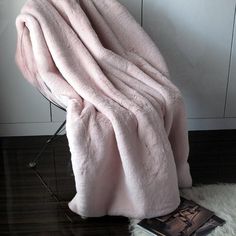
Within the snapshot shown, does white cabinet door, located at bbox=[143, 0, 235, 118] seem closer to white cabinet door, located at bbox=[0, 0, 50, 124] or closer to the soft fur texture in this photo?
the soft fur texture

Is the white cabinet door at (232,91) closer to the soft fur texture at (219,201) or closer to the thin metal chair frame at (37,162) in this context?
the soft fur texture at (219,201)

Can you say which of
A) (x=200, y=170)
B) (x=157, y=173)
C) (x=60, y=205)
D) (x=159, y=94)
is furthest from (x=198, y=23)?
(x=60, y=205)

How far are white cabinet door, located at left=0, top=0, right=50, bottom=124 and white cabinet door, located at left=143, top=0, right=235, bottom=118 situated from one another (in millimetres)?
778

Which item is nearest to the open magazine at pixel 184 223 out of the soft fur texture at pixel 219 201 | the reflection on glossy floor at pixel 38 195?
the soft fur texture at pixel 219 201

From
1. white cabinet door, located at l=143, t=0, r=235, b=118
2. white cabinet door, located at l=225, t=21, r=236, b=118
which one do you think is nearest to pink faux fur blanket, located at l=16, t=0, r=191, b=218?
white cabinet door, located at l=143, t=0, r=235, b=118

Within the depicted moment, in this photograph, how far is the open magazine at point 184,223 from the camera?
67.0 inches

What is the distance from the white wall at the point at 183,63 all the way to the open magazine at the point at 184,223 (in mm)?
882

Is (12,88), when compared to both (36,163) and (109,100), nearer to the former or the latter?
(36,163)

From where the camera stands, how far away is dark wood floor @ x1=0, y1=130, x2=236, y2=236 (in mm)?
1779

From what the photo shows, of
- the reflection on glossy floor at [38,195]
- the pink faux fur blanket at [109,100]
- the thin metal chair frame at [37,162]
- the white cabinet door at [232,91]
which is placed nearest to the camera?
the pink faux fur blanket at [109,100]

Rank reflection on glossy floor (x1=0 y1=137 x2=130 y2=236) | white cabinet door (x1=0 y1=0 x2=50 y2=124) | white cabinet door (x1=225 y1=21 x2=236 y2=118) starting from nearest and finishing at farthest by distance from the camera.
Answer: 1. reflection on glossy floor (x1=0 y1=137 x2=130 y2=236)
2. white cabinet door (x1=0 y1=0 x2=50 y2=124)
3. white cabinet door (x1=225 y1=21 x2=236 y2=118)

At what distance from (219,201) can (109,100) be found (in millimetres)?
753

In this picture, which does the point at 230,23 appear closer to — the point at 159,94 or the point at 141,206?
the point at 159,94

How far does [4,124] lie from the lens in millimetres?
2482
